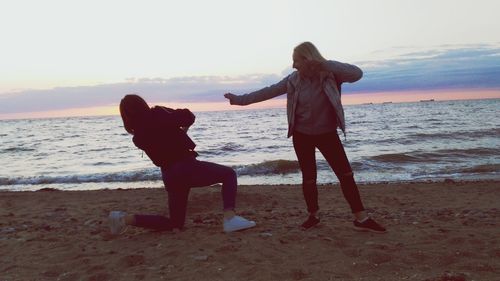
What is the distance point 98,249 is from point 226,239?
146 cm

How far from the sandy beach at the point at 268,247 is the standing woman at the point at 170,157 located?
23cm

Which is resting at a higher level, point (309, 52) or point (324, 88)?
point (309, 52)

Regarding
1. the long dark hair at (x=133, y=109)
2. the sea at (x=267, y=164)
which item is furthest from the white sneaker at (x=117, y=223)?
the sea at (x=267, y=164)

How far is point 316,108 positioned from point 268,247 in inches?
65.2

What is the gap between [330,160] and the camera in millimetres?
5312

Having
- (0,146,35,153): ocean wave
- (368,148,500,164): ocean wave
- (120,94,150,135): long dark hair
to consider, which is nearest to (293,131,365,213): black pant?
(120,94,150,135): long dark hair

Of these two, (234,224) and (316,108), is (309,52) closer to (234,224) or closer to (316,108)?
(316,108)

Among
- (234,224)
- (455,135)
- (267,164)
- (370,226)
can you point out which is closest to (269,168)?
(267,164)

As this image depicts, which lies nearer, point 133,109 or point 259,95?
point 133,109

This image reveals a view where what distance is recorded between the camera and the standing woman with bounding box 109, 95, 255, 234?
5246 mm

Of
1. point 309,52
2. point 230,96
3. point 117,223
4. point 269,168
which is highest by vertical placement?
point 309,52

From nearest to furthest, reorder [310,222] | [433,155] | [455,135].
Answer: [310,222], [433,155], [455,135]

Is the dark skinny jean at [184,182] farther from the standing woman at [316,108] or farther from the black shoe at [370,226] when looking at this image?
the black shoe at [370,226]

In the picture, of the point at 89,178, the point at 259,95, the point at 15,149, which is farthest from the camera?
the point at 15,149
